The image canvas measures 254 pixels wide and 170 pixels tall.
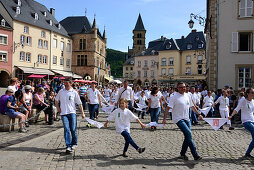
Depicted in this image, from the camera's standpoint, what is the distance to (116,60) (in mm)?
138750

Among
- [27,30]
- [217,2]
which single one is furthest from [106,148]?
[27,30]

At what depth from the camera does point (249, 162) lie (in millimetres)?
5566

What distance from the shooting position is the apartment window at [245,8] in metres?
20.1

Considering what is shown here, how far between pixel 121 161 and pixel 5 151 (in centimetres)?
307

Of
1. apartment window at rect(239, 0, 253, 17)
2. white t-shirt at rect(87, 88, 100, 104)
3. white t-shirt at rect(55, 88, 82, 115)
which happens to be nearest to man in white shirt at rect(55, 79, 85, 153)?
white t-shirt at rect(55, 88, 82, 115)

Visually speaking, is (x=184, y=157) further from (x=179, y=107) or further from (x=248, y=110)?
(x=248, y=110)

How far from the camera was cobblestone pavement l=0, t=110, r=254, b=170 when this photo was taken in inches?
202

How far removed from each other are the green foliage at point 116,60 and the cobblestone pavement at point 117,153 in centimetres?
12538

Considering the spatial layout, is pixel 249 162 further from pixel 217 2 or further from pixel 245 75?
pixel 217 2

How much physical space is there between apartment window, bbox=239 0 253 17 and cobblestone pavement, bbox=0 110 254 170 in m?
15.7

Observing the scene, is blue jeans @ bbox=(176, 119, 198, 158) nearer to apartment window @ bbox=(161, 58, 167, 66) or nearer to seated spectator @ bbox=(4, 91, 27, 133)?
seated spectator @ bbox=(4, 91, 27, 133)

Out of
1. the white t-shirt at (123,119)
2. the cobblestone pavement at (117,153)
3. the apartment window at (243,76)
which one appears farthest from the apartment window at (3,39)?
the white t-shirt at (123,119)

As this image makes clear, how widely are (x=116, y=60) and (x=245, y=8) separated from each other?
119918 millimetres

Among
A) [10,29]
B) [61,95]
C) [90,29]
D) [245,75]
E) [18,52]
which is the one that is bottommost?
[61,95]
